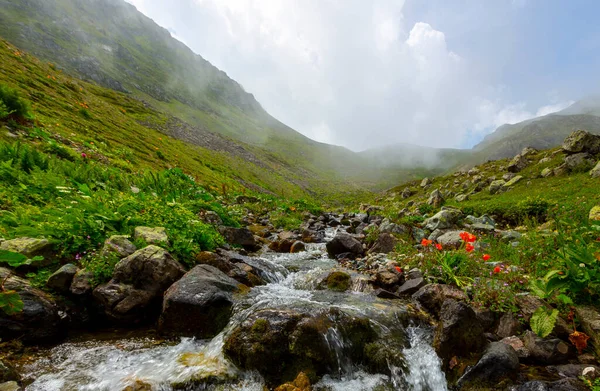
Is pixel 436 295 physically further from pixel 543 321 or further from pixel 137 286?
pixel 137 286

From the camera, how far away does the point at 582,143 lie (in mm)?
21328

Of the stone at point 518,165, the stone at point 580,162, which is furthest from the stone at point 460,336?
the stone at point 518,165

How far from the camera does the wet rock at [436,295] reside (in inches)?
257

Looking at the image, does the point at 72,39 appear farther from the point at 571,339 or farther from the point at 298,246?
the point at 571,339

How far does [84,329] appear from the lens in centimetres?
550

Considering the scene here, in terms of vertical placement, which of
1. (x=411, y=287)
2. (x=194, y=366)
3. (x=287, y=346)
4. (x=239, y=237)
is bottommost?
(x=194, y=366)

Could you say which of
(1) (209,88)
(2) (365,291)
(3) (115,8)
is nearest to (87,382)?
(2) (365,291)

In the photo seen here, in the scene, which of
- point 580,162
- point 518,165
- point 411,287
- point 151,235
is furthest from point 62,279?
point 518,165

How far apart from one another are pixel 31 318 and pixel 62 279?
2.77 ft

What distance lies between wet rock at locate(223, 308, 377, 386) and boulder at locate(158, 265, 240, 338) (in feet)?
2.79

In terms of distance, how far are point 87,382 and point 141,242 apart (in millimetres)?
3069

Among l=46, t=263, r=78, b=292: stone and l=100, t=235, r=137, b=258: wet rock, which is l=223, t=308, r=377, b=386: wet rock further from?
l=46, t=263, r=78, b=292: stone

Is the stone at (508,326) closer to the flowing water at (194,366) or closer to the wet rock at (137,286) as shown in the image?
the flowing water at (194,366)

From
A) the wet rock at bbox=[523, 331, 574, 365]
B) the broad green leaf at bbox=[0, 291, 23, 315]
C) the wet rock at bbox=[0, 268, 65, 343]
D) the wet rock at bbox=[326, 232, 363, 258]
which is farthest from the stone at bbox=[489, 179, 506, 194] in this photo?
the broad green leaf at bbox=[0, 291, 23, 315]
